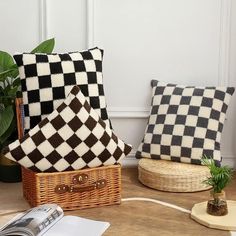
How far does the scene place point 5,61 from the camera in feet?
5.87

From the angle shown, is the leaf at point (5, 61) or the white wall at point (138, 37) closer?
the leaf at point (5, 61)

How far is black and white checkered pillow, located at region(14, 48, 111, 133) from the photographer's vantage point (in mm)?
1565

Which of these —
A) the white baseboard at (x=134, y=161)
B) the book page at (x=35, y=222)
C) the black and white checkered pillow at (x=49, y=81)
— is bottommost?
the white baseboard at (x=134, y=161)

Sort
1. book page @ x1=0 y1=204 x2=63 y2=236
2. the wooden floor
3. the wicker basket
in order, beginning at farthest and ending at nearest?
1. the wicker basket
2. the wooden floor
3. book page @ x1=0 y1=204 x2=63 y2=236

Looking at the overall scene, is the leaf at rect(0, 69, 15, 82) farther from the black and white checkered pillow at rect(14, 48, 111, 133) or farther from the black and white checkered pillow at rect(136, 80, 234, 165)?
the black and white checkered pillow at rect(136, 80, 234, 165)

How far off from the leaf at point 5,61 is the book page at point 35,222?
2.30 ft

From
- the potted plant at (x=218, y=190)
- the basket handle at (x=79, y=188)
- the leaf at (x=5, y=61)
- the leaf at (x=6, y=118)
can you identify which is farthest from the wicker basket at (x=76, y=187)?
the leaf at (x=5, y=61)

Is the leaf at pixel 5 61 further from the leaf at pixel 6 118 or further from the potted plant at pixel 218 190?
the potted plant at pixel 218 190

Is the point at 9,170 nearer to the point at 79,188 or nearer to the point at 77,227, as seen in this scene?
the point at 79,188

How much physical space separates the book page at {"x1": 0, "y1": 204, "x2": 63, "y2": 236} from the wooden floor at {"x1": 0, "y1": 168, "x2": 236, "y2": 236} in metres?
0.13

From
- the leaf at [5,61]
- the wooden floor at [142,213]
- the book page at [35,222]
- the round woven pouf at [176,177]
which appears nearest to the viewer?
the book page at [35,222]

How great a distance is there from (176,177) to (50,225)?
1.95ft

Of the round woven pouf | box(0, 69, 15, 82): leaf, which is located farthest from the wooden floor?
box(0, 69, 15, 82): leaf

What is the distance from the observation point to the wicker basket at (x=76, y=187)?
57.4 inches
